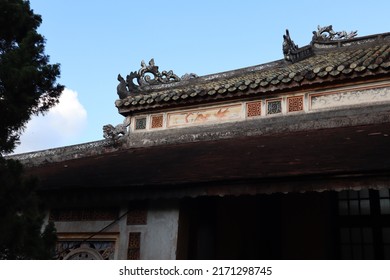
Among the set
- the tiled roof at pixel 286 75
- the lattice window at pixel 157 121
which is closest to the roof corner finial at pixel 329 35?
the tiled roof at pixel 286 75

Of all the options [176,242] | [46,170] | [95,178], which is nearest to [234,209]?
[176,242]

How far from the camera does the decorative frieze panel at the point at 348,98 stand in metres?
8.61

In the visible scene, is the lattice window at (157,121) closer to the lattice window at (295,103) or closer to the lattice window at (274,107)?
the lattice window at (274,107)

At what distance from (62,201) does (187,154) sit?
97.4 inches

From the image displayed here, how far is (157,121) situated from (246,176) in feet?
16.3

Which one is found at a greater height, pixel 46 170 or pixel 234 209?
pixel 46 170

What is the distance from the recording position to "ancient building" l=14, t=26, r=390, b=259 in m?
6.71

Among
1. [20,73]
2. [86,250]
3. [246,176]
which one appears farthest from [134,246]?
[20,73]

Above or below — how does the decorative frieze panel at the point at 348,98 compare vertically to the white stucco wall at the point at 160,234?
above

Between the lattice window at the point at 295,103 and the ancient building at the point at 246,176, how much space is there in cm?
2

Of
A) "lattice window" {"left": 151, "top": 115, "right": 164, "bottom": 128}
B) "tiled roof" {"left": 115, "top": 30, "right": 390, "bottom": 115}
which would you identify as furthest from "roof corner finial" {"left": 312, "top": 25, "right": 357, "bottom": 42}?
"lattice window" {"left": 151, "top": 115, "right": 164, "bottom": 128}
